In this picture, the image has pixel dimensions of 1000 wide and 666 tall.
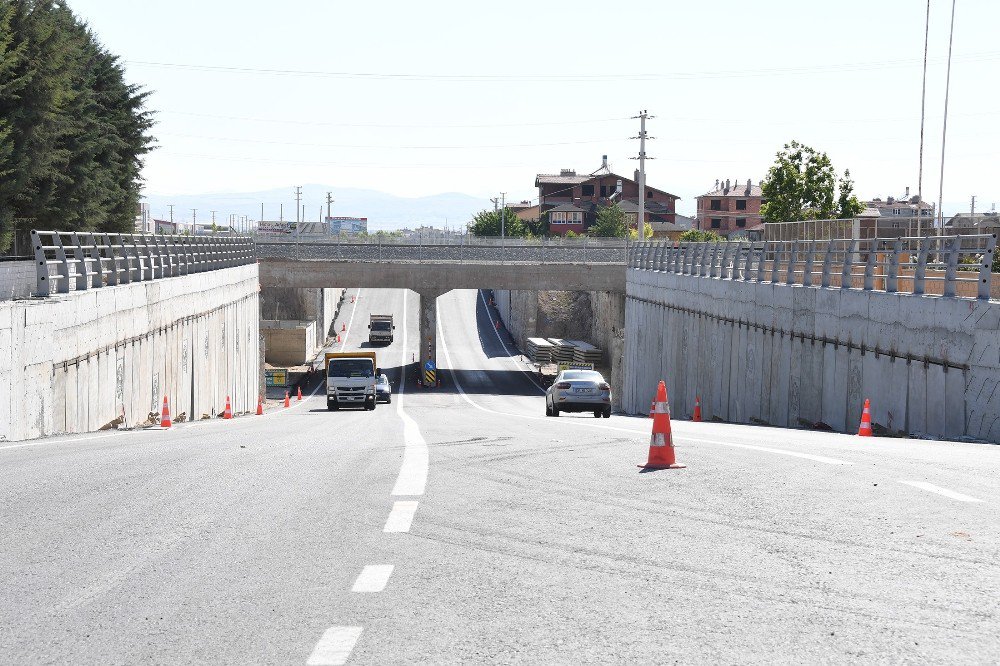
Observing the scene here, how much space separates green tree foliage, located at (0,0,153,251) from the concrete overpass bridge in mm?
10210

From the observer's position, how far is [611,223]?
155 meters

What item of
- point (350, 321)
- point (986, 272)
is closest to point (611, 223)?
point (350, 321)

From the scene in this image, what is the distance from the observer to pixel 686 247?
159ft

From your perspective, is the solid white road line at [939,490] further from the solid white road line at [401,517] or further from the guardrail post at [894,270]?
the guardrail post at [894,270]

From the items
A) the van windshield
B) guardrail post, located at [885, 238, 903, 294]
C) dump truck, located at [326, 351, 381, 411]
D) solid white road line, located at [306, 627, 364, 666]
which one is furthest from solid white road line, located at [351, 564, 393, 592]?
the van windshield

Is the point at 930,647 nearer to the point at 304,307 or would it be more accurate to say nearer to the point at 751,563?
the point at 751,563

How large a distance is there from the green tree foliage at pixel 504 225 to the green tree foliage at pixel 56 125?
10578cm

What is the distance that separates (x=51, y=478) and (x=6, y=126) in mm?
41835

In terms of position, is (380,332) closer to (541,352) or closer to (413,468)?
(541,352)

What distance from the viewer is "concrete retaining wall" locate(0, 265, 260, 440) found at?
1911 cm

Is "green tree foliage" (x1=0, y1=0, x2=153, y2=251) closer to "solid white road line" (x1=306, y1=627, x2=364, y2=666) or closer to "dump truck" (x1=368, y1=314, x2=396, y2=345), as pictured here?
"dump truck" (x1=368, y1=314, x2=396, y2=345)

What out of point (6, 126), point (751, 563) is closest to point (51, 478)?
point (751, 563)

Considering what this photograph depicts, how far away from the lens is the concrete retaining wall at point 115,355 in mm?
19109

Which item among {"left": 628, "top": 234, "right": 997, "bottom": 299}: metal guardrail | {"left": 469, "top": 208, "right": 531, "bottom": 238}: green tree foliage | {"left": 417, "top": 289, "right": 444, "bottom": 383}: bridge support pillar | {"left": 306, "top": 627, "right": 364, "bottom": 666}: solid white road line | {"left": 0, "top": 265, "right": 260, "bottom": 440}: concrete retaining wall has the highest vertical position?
{"left": 469, "top": 208, "right": 531, "bottom": 238}: green tree foliage
